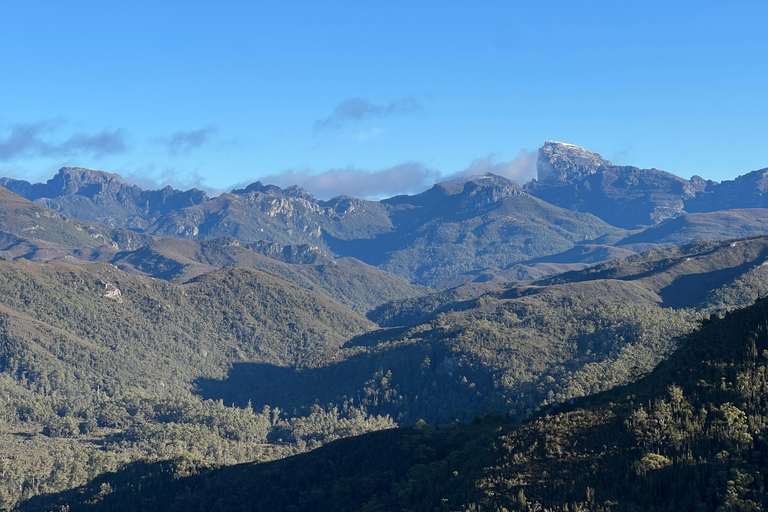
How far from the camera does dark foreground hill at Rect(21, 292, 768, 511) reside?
102 m

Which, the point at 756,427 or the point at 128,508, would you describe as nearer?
the point at 756,427

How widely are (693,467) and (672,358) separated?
39.6 metres

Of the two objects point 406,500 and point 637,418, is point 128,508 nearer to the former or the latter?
point 406,500

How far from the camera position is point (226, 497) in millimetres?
186000

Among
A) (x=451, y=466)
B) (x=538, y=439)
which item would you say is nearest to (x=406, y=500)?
(x=451, y=466)

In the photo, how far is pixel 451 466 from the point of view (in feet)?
461

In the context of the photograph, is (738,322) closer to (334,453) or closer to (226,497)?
(334,453)

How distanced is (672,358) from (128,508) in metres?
131

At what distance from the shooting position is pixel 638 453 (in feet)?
364

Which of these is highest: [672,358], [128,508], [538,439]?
[672,358]

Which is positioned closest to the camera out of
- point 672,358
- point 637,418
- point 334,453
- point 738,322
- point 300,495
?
point 637,418

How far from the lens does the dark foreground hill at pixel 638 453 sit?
102m

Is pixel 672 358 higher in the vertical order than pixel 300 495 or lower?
higher

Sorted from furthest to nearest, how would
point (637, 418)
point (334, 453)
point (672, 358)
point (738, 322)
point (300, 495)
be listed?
point (334, 453)
point (300, 495)
point (672, 358)
point (738, 322)
point (637, 418)
